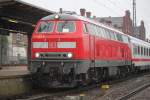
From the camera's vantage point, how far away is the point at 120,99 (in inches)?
548

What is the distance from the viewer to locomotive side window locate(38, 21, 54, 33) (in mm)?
17234

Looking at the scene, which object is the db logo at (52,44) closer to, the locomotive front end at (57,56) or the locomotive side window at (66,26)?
the locomotive front end at (57,56)

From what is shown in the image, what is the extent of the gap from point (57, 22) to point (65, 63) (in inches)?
81.1

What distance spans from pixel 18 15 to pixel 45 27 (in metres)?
1.74

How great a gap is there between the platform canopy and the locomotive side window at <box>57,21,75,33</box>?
1.30 m

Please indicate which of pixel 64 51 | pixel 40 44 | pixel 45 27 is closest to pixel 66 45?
pixel 64 51

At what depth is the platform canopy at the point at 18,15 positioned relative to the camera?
16.4 m

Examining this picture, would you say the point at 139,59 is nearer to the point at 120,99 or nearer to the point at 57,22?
the point at 57,22

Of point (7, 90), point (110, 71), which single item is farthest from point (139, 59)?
point (7, 90)

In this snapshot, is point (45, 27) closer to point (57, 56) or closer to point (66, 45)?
point (66, 45)

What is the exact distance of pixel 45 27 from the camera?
17375 millimetres

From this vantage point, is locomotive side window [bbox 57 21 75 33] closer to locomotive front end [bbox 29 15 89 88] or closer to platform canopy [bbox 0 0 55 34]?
locomotive front end [bbox 29 15 89 88]

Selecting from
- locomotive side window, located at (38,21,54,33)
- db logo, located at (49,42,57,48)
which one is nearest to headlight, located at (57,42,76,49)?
db logo, located at (49,42,57,48)

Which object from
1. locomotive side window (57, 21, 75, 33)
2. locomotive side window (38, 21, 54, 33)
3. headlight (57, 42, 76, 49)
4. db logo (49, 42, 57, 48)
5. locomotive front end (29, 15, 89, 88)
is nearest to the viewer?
locomotive front end (29, 15, 89, 88)
